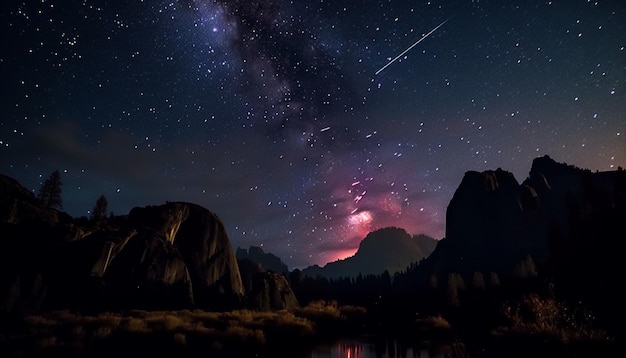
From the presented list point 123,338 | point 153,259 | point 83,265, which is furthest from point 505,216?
point 123,338

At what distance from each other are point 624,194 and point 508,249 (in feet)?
236

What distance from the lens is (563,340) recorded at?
51.4 feet

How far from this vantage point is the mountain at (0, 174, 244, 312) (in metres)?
27.4

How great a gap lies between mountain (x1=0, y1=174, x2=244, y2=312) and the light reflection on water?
2022cm

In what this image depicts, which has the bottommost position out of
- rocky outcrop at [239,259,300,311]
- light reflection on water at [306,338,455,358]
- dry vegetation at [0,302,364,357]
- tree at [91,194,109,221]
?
light reflection on water at [306,338,455,358]

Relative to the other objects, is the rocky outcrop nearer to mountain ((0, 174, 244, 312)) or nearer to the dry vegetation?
mountain ((0, 174, 244, 312))

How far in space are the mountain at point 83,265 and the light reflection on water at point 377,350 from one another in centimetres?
2022

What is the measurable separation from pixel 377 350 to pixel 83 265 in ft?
90.3

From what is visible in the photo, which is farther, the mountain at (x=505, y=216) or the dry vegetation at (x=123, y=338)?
the mountain at (x=505, y=216)

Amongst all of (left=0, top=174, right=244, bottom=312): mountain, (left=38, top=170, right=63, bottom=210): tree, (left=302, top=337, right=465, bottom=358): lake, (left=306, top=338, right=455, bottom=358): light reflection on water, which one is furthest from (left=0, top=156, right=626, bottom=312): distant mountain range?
(left=38, top=170, right=63, bottom=210): tree

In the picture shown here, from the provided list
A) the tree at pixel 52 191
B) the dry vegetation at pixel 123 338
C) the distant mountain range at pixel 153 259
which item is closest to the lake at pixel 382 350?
the dry vegetation at pixel 123 338

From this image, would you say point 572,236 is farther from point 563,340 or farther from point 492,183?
point 492,183

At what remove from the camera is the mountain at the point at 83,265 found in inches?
1080

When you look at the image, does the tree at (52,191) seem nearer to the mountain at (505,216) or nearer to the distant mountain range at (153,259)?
the distant mountain range at (153,259)
